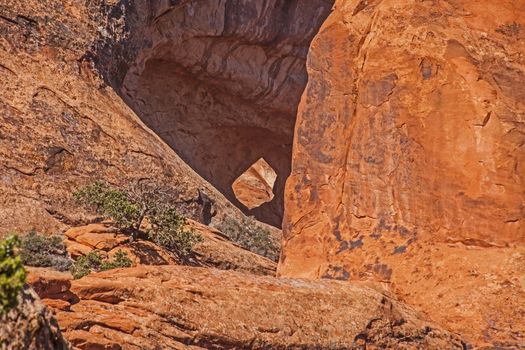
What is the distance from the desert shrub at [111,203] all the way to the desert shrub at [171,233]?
0.61 meters

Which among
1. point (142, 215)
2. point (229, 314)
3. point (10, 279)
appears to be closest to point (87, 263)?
point (142, 215)

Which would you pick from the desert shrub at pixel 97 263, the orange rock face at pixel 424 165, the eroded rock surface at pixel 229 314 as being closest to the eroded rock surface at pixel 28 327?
the eroded rock surface at pixel 229 314

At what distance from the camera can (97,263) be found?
837 inches

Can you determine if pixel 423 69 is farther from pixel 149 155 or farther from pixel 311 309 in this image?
pixel 149 155

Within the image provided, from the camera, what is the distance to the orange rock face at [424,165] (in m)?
20.3

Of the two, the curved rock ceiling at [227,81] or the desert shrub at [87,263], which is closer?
the desert shrub at [87,263]

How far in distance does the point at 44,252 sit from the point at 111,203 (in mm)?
3103

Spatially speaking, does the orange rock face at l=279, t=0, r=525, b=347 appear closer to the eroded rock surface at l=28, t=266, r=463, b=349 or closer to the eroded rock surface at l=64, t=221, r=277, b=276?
the eroded rock surface at l=28, t=266, r=463, b=349

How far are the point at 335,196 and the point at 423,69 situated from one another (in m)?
3.22

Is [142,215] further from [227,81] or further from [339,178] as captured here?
[227,81]

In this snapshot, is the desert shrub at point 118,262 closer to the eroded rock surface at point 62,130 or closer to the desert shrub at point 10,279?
the eroded rock surface at point 62,130

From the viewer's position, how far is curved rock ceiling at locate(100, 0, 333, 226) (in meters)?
38.5

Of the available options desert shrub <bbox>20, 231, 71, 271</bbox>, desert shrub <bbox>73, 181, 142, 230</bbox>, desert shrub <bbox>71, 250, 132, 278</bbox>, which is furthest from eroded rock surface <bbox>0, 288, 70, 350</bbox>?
desert shrub <bbox>73, 181, 142, 230</bbox>

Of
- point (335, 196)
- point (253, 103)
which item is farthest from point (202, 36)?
point (335, 196)
